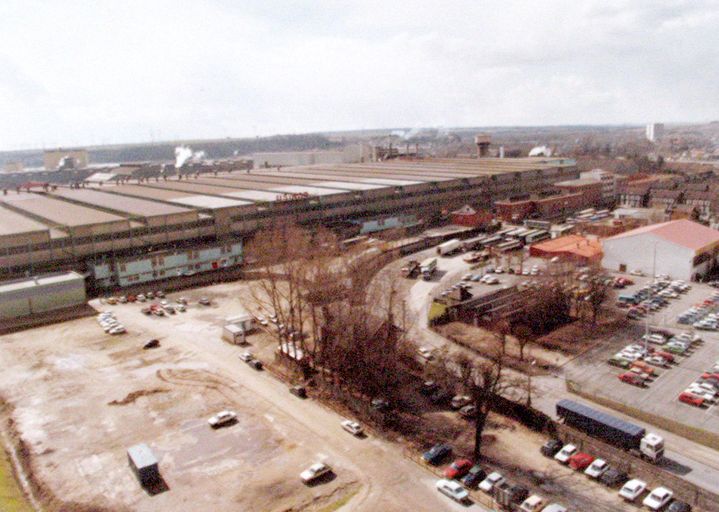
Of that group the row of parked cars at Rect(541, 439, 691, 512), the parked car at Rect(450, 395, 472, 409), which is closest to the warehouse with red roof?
the parked car at Rect(450, 395, 472, 409)

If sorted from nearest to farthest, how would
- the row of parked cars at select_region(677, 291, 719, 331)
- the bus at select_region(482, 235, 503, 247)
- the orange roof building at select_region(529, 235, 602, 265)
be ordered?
1. the row of parked cars at select_region(677, 291, 719, 331)
2. the orange roof building at select_region(529, 235, 602, 265)
3. the bus at select_region(482, 235, 503, 247)

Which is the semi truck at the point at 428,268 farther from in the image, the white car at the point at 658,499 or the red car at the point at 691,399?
the white car at the point at 658,499

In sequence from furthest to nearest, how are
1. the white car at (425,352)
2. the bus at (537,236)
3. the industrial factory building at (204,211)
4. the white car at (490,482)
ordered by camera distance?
the bus at (537,236)
the industrial factory building at (204,211)
the white car at (425,352)
the white car at (490,482)

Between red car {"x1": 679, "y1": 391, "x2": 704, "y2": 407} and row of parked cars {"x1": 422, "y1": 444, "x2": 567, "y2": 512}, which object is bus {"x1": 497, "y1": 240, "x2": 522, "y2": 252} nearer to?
red car {"x1": 679, "y1": 391, "x2": 704, "y2": 407}

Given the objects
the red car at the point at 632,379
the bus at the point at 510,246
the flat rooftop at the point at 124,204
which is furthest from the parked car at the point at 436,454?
the flat rooftop at the point at 124,204

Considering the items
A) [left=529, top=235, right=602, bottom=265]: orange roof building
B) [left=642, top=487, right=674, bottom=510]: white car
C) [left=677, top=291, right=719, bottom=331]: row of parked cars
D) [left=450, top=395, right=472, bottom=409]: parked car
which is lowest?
[left=642, top=487, right=674, bottom=510]: white car

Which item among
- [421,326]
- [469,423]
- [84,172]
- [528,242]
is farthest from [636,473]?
[84,172]

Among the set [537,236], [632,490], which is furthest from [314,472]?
[537,236]
